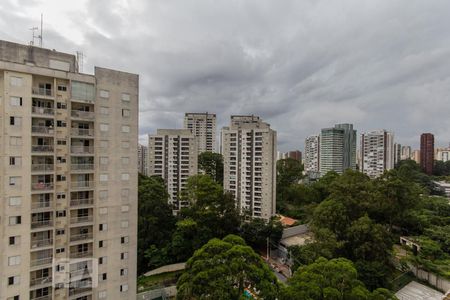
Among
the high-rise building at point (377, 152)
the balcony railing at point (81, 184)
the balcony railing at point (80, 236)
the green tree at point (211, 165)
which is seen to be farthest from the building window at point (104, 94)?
the high-rise building at point (377, 152)

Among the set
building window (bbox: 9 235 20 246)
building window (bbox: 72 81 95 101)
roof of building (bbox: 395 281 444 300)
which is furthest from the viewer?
roof of building (bbox: 395 281 444 300)

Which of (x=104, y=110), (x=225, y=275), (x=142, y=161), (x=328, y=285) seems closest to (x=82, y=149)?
(x=104, y=110)

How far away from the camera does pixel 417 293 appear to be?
2186 cm

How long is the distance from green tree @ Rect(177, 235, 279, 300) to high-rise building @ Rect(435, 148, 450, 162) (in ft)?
409

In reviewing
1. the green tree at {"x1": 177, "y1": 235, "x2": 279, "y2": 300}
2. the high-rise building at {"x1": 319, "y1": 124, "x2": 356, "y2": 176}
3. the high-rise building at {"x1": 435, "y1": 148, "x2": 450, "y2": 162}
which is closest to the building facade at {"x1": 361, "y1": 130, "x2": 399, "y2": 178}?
the high-rise building at {"x1": 319, "y1": 124, "x2": 356, "y2": 176}

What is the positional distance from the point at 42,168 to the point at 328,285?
1954 cm

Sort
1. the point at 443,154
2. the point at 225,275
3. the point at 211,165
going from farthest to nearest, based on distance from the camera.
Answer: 1. the point at 443,154
2. the point at 211,165
3. the point at 225,275

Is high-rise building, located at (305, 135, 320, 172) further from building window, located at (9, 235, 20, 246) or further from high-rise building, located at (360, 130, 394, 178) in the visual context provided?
building window, located at (9, 235, 20, 246)

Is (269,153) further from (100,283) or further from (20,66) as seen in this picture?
(20,66)

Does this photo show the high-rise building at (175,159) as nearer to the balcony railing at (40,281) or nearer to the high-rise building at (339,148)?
the balcony railing at (40,281)

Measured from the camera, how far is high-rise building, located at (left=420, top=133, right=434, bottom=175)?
82662 millimetres

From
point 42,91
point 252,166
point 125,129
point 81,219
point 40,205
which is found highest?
point 42,91

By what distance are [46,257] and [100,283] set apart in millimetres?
4118

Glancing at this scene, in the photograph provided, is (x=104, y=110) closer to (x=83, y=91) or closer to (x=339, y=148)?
(x=83, y=91)
